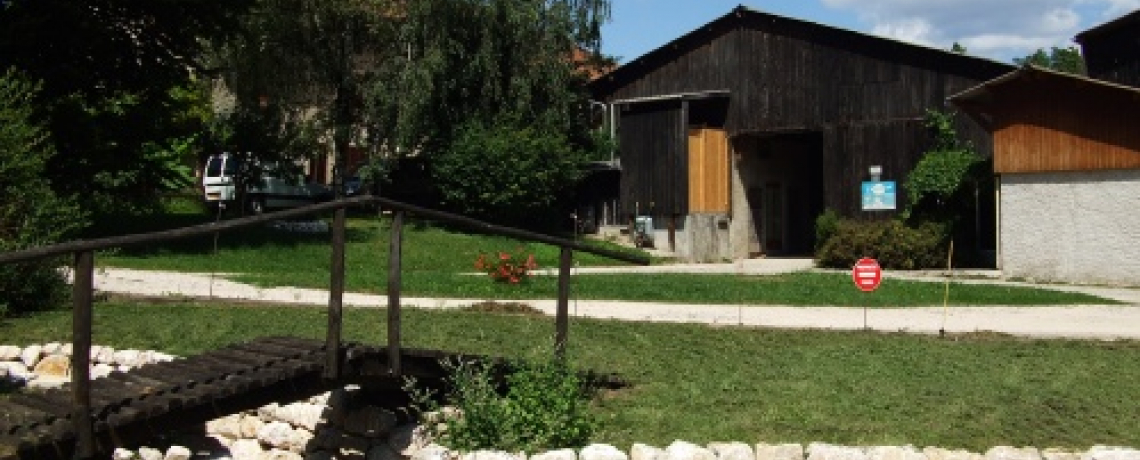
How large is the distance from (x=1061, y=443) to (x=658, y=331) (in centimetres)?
562

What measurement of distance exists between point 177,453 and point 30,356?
329 centimetres

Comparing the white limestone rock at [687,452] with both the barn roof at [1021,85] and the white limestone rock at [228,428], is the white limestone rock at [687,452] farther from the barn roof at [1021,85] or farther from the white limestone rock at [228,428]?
the barn roof at [1021,85]

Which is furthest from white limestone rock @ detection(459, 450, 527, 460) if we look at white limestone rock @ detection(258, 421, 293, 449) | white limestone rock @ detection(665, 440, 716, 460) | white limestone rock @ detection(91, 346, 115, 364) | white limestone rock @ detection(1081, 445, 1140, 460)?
white limestone rock @ detection(91, 346, 115, 364)

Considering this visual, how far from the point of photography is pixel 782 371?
1065 centimetres

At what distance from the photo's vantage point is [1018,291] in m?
21.5

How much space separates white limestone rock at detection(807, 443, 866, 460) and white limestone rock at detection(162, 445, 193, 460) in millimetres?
5379

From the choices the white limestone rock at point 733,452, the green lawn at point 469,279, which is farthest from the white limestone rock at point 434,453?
the green lawn at point 469,279

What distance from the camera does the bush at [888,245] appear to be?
97.0ft

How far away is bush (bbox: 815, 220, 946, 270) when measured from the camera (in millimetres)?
29578

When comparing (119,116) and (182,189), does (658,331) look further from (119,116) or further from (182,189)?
(182,189)

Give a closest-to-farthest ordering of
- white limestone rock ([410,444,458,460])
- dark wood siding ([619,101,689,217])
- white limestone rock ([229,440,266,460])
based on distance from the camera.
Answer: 1. white limestone rock ([410,444,458,460])
2. white limestone rock ([229,440,266,460])
3. dark wood siding ([619,101,689,217])

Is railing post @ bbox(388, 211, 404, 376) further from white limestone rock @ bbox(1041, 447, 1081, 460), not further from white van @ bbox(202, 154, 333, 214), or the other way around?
white van @ bbox(202, 154, 333, 214)

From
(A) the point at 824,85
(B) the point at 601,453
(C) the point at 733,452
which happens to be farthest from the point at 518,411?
(A) the point at 824,85

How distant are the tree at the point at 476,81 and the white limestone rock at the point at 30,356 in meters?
23.5
